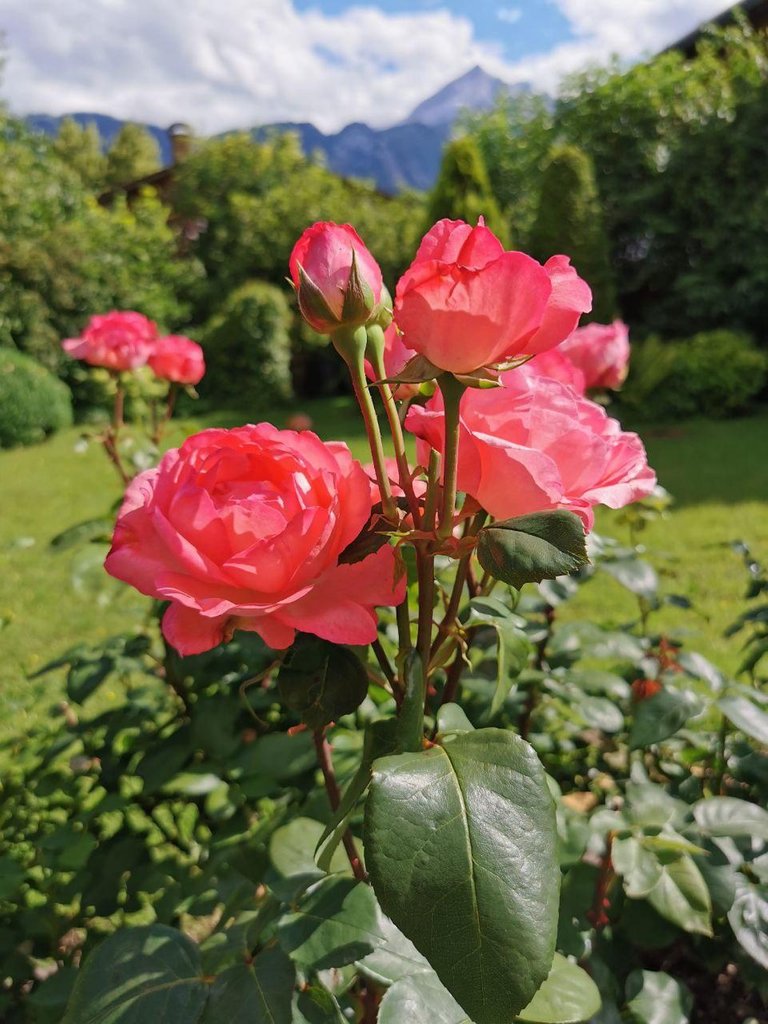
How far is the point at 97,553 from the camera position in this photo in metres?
1.52

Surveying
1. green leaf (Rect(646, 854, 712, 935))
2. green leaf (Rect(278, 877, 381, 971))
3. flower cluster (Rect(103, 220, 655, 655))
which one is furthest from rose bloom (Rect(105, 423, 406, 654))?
green leaf (Rect(646, 854, 712, 935))

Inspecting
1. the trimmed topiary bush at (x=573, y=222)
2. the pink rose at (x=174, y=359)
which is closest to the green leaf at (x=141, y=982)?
the pink rose at (x=174, y=359)

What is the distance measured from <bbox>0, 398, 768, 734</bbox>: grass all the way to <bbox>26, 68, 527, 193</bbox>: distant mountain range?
769cm

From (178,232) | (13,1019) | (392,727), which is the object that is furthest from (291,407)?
(392,727)

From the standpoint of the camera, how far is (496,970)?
1.68 ft

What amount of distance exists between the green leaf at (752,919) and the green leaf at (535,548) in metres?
0.73

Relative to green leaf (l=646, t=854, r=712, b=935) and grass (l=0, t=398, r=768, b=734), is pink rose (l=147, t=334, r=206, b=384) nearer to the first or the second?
grass (l=0, t=398, r=768, b=734)

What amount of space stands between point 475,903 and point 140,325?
1.52 meters

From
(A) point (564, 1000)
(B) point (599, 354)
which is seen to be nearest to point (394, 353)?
(A) point (564, 1000)

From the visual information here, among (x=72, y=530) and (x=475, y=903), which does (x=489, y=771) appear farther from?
(x=72, y=530)

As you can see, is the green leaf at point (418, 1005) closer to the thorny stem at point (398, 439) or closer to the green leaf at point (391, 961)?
the green leaf at point (391, 961)

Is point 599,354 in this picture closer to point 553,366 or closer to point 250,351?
point 553,366

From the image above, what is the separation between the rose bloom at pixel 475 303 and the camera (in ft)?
1.70

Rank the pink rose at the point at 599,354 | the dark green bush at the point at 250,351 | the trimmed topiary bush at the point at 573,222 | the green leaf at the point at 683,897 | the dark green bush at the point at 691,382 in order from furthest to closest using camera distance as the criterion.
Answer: the dark green bush at the point at 250,351 < the trimmed topiary bush at the point at 573,222 < the dark green bush at the point at 691,382 < the pink rose at the point at 599,354 < the green leaf at the point at 683,897
